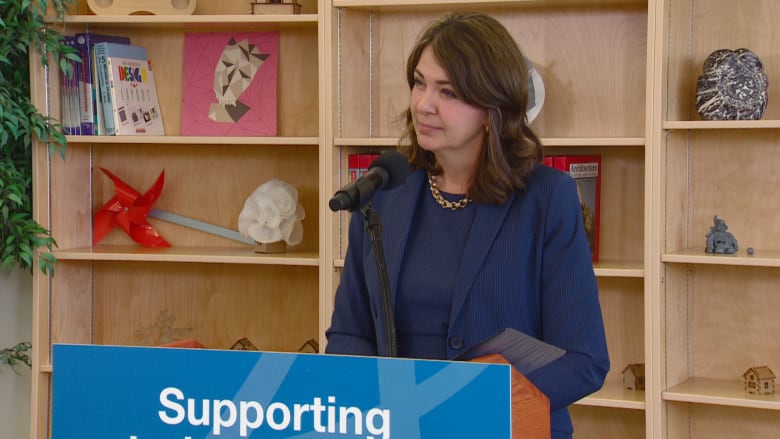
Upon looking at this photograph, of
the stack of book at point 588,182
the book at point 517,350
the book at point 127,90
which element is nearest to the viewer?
the book at point 517,350

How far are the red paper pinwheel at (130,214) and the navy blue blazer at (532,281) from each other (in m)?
1.73

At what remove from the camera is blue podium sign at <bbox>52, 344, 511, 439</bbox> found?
973 millimetres

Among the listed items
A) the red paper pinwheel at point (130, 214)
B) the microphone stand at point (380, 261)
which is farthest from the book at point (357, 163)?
the microphone stand at point (380, 261)

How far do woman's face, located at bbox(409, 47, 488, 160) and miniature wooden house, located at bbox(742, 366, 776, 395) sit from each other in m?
1.45

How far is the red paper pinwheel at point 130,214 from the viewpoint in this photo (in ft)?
10.6

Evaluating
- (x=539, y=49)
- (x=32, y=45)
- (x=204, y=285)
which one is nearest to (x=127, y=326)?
(x=204, y=285)

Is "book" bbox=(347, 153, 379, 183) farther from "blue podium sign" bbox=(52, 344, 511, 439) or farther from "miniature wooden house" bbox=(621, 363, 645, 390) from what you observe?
"blue podium sign" bbox=(52, 344, 511, 439)

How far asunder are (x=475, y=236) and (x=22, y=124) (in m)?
1.84

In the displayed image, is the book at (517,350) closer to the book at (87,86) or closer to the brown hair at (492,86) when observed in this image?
the brown hair at (492,86)

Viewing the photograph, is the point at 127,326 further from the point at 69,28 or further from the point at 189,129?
the point at 69,28

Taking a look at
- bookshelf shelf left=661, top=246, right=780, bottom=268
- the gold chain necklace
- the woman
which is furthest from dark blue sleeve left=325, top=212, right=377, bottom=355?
bookshelf shelf left=661, top=246, right=780, bottom=268

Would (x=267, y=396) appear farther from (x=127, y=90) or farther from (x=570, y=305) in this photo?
(x=127, y=90)

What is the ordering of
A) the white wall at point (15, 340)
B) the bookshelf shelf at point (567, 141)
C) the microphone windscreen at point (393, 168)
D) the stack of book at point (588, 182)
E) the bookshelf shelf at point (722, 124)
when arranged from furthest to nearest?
the white wall at point (15, 340) → the stack of book at point (588, 182) → the bookshelf shelf at point (567, 141) → the bookshelf shelf at point (722, 124) → the microphone windscreen at point (393, 168)

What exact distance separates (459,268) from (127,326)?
2070mm
